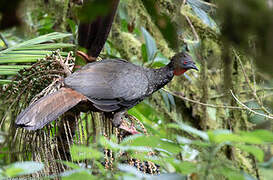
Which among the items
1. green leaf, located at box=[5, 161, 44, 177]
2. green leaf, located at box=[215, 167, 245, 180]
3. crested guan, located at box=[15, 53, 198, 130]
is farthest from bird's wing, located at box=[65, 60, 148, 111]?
green leaf, located at box=[215, 167, 245, 180]

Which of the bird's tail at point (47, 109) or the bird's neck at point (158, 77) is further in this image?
the bird's neck at point (158, 77)

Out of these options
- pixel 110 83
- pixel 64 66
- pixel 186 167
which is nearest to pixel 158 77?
pixel 110 83

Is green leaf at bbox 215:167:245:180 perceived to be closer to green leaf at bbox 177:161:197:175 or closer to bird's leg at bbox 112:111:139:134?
green leaf at bbox 177:161:197:175

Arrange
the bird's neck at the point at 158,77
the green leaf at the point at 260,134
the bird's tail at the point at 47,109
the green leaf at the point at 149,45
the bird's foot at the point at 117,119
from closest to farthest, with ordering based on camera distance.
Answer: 1. the green leaf at the point at 260,134
2. the bird's tail at the point at 47,109
3. the bird's foot at the point at 117,119
4. the bird's neck at the point at 158,77
5. the green leaf at the point at 149,45

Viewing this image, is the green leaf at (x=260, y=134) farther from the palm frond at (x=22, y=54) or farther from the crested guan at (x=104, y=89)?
the palm frond at (x=22, y=54)

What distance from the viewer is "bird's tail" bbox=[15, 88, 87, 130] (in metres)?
1.36

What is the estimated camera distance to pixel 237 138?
616 mm

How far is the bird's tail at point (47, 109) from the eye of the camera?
1.36 metres

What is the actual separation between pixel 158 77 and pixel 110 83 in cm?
38

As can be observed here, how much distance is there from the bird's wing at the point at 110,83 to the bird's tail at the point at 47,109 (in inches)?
3.0

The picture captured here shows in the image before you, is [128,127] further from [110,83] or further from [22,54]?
[22,54]

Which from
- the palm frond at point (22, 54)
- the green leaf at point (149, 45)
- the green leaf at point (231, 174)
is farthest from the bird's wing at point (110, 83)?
the green leaf at point (231, 174)

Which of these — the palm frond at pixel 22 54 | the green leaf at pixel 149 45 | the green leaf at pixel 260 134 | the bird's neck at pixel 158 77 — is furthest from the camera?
the green leaf at pixel 149 45

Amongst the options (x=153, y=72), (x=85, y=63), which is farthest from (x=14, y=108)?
(x=153, y=72)
